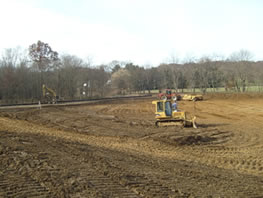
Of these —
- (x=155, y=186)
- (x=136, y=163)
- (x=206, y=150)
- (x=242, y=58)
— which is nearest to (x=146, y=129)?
(x=206, y=150)

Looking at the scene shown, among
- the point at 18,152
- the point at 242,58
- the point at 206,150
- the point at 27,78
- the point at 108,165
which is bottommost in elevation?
the point at 206,150

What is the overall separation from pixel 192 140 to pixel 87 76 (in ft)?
162

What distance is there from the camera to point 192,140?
13273mm

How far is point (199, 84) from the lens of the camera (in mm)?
66875

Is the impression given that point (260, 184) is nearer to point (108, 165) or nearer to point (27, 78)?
point (108, 165)

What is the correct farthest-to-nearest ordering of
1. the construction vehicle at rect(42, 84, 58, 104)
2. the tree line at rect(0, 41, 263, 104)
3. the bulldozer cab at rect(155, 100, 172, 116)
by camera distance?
the tree line at rect(0, 41, 263, 104)
the construction vehicle at rect(42, 84, 58, 104)
the bulldozer cab at rect(155, 100, 172, 116)

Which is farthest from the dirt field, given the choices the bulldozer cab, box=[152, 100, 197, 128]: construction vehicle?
the bulldozer cab

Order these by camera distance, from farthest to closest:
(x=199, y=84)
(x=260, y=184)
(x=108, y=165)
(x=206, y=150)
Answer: (x=199, y=84)
(x=206, y=150)
(x=108, y=165)
(x=260, y=184)

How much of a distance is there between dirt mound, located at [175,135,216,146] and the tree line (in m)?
29.6

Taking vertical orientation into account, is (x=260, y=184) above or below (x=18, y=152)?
below

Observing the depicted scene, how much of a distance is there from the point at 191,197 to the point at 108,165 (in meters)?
2.68

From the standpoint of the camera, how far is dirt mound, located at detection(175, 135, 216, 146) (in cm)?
1293

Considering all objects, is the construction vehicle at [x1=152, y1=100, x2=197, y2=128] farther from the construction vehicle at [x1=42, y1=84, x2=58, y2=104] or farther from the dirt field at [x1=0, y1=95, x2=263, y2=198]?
the construction vehicle at [x1=42, y1=84, x2=58, y2=104]

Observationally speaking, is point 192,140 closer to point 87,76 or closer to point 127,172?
point 127,172
